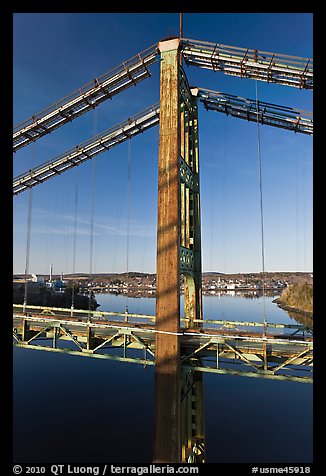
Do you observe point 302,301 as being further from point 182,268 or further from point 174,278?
point 174,278

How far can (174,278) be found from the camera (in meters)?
8.23

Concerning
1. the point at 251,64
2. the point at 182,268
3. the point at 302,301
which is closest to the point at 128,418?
the point at 182,268

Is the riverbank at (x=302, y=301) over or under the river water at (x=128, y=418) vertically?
over

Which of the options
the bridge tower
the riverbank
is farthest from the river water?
the riverbank

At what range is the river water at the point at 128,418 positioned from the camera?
60.2ft

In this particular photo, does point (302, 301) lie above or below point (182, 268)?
below

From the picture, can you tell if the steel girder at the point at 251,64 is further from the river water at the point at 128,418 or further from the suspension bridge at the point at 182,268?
the river water at the point at 128,418

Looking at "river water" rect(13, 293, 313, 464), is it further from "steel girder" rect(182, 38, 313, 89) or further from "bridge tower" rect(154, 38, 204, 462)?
"steel girder" rect(182, 38, 313, 89)

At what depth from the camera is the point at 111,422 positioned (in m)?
22.5

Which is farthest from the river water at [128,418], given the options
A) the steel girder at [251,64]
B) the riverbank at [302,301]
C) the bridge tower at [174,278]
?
the riverbank at [302,301]

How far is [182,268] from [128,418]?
65.3ft

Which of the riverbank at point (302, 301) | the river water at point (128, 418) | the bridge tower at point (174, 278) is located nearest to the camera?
the bridge tower at point (174, 278)

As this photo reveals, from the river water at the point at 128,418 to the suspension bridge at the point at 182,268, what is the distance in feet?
36.7

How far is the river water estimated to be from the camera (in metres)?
18.4
